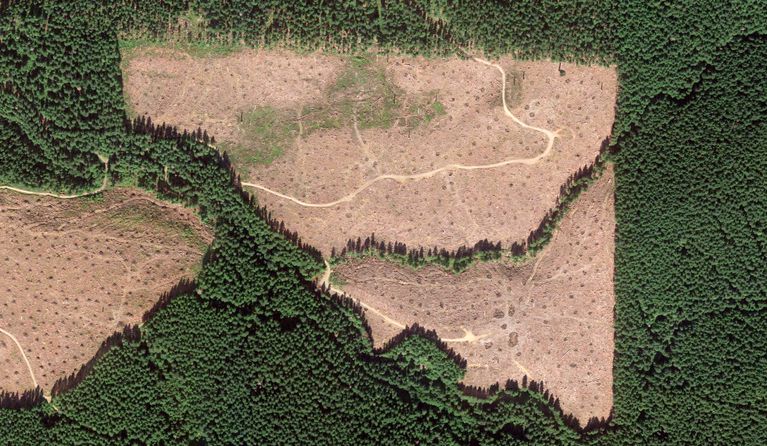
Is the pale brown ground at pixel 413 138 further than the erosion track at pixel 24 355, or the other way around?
the erosion track at pixel 24 355

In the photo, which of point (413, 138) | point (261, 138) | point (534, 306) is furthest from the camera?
point (534, 306)

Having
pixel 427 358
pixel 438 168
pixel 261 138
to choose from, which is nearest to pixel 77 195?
pixel 261 138

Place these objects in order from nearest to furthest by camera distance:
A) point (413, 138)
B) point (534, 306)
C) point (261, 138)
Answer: point (261, 138), point (413, 138), point (534, 306)

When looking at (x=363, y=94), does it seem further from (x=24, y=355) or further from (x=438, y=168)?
(x=24, y=355)

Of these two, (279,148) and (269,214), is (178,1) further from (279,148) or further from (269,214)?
(269,214)

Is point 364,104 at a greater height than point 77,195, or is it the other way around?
point 364,104

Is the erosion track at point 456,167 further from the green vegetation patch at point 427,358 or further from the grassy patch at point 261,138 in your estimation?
the green vegetation patch at point 427,358

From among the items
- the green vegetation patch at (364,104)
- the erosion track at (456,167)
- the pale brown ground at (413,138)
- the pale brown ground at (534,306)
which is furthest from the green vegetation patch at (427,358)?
the green vegetation patch at (364,104)
